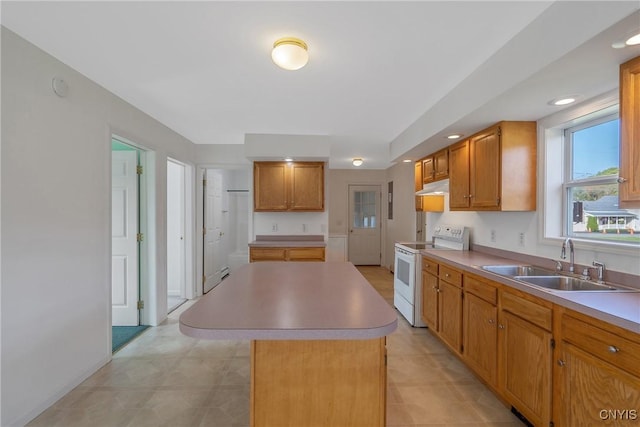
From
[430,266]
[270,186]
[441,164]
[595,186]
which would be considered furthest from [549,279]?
[270,186]

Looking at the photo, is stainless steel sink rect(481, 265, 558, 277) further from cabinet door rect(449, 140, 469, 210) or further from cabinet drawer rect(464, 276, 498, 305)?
cabinet door rect(449, 140, 469, 210)

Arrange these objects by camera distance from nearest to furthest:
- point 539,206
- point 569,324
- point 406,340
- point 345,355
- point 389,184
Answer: point 345,355, point 569,324, point 539,206, point 406,340, point 389,184

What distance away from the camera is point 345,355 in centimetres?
121

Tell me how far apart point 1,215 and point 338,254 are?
4.91 metres

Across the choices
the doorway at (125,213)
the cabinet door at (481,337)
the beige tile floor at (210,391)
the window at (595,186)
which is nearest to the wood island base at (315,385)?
the beige tile floor at (210,391)

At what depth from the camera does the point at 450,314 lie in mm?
2535

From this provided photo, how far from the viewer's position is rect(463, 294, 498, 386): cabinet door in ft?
6.37

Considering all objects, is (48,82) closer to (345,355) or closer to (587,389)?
(345,355)

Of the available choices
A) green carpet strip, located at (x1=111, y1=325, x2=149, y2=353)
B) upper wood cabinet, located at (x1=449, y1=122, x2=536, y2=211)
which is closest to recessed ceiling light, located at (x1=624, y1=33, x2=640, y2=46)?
upper wood cabinet, located at (x1=449, y1=122, x2=536, y2=211)

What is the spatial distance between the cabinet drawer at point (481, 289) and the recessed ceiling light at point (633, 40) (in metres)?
1.45

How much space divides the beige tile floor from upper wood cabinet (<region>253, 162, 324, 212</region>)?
1.92 m

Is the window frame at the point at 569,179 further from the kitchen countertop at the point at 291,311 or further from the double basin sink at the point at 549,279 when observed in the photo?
the kitchen countertop at the point at 291,311

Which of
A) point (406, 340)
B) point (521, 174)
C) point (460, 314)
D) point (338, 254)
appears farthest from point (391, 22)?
point (338, 254)

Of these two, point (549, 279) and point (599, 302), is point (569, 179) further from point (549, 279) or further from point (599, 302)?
point (599, 302)
